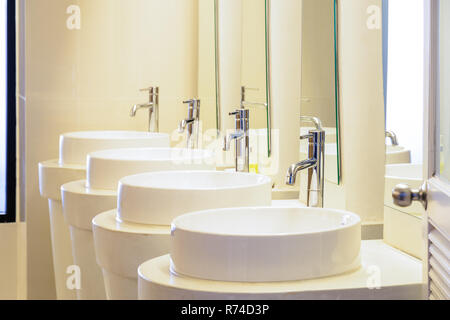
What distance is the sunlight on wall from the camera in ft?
3.38

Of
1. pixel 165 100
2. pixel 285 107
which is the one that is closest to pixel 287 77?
pixel 285 107

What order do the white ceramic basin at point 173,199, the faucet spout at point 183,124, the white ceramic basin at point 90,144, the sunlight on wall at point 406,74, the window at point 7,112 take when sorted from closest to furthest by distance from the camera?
the sunlight on wall at point 406,74 < the white ceramic basin at point 173,199 < the faucet spout at point 183,124 < the white ceramic basin at point 90,144 < the window at point 7,112

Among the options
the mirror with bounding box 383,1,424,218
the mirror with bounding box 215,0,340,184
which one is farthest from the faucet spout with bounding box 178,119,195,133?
the mirror with bounding box 383,1,424,218

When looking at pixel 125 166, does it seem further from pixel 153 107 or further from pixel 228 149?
pixel 153 107

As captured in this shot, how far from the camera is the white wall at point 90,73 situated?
2609 millimetres

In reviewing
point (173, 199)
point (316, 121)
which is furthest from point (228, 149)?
point (173, 199)

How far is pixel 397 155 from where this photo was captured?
1130 mm

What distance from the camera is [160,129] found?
8.90 ft

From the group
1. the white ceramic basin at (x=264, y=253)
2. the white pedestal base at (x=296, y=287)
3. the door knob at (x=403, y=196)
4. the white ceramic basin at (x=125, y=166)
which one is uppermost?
the white ceramic basin at (x=125, y=166)

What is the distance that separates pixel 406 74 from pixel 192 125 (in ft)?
3.81

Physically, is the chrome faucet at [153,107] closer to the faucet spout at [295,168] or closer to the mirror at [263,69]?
the mirror at [263,69]

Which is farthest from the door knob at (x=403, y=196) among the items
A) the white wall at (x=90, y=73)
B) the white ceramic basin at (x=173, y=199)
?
the white wall at (x=90, y=73)

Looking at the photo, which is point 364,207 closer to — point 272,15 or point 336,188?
point 336,188

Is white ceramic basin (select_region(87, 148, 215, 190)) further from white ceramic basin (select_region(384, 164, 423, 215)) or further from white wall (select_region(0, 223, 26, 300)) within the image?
white wall (select_region(0, 223, 26, 300))
